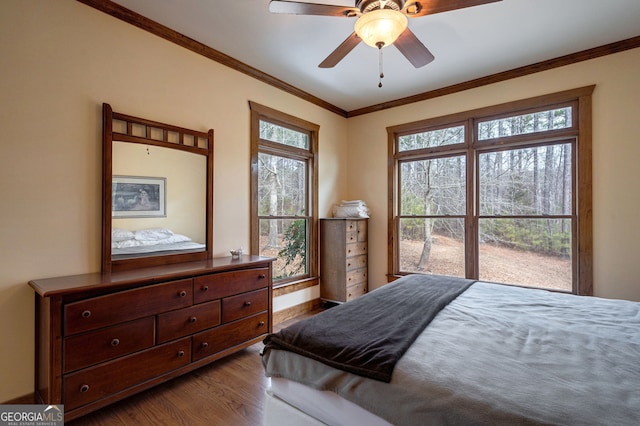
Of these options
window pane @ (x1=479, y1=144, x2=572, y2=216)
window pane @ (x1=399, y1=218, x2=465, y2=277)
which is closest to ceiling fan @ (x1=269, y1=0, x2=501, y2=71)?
window pane @ (x1=479, y1=144, x2=572, y2=216)

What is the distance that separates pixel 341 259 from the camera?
13.1ft

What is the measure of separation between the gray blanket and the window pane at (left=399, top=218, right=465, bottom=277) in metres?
1.73

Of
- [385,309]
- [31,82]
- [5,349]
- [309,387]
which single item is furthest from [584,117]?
[5,349]

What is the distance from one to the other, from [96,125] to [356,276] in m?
3.29

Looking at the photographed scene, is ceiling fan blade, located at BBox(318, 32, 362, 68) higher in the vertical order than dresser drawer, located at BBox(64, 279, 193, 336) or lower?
higher

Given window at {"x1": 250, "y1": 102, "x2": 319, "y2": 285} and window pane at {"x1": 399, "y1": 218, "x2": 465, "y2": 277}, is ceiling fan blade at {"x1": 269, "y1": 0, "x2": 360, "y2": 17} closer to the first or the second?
window at {"x1": 250, "y1": 102, "x2": 319, "y2": 285}

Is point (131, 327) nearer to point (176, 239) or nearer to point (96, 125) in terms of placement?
point (176, 239)

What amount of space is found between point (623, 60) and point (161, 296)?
4.53 m

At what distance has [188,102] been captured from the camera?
2.78 m

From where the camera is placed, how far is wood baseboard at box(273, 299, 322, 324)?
3564mm

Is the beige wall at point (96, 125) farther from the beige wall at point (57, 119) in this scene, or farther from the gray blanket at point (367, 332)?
the gray blanket at point (367, 332)

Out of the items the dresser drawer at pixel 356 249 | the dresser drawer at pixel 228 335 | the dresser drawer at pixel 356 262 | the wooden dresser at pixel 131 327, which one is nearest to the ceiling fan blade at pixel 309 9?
the wooden dresser at pixel 131 327

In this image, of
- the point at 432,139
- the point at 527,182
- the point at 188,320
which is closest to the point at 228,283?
the point at 188,320

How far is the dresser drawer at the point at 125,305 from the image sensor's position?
1.75 metres
